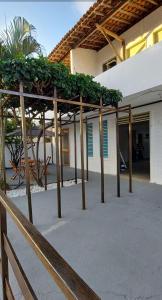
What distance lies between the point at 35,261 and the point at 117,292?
1.17 metres

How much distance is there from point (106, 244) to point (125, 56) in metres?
7.98

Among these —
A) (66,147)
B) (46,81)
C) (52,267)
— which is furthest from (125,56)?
(52,267)

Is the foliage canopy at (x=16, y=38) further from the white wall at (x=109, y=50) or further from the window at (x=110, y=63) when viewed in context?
the window at (x=110, y=63)

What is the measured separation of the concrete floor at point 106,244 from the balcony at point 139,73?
3.09 metres

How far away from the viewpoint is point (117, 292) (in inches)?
89.5

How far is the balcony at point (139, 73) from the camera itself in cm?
558

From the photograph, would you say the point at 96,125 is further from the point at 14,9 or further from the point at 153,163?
the point at 14,9

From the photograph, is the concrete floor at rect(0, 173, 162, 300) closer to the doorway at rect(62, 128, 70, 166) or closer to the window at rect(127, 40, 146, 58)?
the window at rect(127, 40, 146, 58)

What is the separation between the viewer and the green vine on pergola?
4.03 m

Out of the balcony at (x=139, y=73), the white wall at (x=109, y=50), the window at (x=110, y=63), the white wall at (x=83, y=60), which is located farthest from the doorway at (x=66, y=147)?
the balcony at (x=139, y=73)

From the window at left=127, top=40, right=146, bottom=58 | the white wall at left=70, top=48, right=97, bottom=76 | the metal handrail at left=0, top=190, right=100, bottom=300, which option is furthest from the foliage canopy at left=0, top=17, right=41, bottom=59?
the metal handrail at left=0, top=190, right=100, bottom=300

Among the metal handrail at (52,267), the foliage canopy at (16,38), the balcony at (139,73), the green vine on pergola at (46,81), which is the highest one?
the foliage canopy at (16,38)

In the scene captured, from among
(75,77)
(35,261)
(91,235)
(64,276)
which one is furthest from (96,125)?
(64,276)

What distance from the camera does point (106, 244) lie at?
3322 mm
